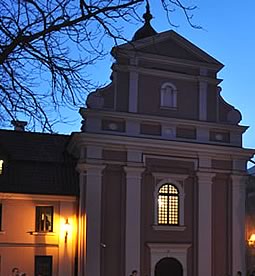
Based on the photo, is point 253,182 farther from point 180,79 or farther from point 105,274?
point 105,274

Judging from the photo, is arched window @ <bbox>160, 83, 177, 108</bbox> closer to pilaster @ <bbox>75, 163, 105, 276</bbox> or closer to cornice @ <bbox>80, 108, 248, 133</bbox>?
cornice @ <bbox>80, 108, 248, 133</bbox>

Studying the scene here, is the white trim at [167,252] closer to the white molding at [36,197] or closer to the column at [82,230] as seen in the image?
the column at [82,230]

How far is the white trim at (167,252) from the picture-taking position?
26.8 meters

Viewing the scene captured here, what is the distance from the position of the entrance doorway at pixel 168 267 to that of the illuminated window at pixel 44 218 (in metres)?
5.01

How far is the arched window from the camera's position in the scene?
2858 cm

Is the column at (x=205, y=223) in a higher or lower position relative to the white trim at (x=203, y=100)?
lower

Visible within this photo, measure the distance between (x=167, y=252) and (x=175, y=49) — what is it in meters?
9.30

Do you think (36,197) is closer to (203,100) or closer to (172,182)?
(172,182)

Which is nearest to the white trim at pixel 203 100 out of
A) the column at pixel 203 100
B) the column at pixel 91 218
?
the column at pixel 203 100

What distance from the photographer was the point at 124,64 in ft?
91.6

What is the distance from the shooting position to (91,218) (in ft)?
85.4

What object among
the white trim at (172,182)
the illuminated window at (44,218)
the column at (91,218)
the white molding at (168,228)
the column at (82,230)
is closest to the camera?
the column at (91,218)

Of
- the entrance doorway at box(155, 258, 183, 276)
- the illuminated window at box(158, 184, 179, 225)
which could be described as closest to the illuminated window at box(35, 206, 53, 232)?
the illuminated window at box(158, 184, 179, 225)

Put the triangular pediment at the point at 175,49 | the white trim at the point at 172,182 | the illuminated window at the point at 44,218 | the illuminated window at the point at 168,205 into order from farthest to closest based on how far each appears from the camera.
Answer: the triangular pediment at the point at 175,49 < the illuminated window at the point at 168,205 < the white trim at the point at 172,182 < the illuminated window at the point at 44,218
